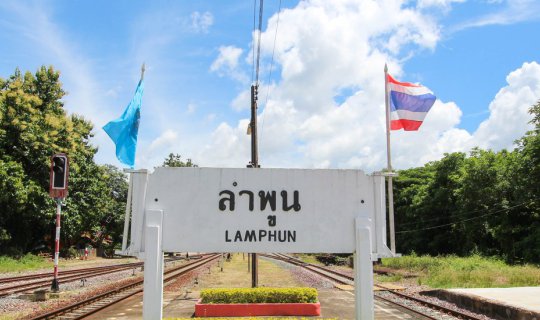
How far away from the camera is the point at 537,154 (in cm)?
3297

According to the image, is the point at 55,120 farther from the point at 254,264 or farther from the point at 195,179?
the point at 195,179

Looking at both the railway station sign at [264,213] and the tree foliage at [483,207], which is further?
the tree foliage at [483,207]

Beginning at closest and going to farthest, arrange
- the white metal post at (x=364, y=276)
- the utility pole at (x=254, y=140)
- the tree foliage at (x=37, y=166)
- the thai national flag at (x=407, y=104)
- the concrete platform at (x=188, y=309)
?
the white metal post at (x=364, y=276)
the thai national flag at (x=407, y=104)
the concrete platform at (x=188, y=309)
the utility pole at (x=254, y=140)
the tree foliage at (x=37, y=166)

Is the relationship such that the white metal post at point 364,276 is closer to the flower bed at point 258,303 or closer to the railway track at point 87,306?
the flower bed at point 258,303

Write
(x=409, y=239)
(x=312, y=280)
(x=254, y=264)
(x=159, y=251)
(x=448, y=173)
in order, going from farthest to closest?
(x=409, y=239), (x=448, y=173), (x=312, y=280), (x=254, y=264), (x=159, y=251)

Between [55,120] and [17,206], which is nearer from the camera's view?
[17,206]

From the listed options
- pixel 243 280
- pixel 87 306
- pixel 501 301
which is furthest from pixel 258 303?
pixel 243 280

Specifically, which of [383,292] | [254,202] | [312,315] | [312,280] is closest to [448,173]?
[312,280]

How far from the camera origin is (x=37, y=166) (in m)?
37.6

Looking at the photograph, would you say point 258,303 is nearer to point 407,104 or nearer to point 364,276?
point 364,276

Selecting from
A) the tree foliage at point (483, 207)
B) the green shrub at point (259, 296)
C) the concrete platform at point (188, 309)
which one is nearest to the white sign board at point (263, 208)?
the green shrub at point (259, 296)

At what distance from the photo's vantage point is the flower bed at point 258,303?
480 inches

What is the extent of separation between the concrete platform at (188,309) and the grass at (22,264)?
55.5ft

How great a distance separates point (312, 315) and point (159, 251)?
6.78 metres
